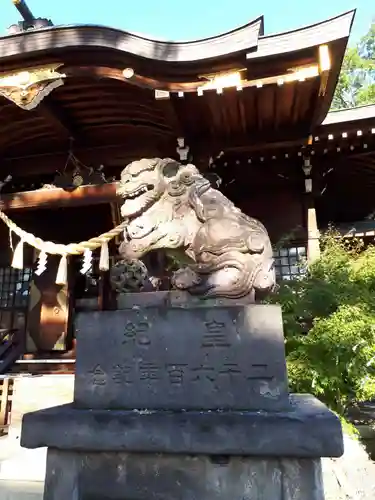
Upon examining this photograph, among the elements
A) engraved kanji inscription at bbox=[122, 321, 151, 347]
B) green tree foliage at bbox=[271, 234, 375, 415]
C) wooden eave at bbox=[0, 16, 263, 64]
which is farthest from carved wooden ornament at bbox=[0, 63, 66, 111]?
engraved kanji inscription at bbox=[122, 321, 151, 347]

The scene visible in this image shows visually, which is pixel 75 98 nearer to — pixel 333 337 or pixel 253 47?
pixel 253 47

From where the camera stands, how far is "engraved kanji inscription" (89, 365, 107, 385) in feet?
8.02

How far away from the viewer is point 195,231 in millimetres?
2742

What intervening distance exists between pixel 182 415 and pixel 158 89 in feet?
14.8

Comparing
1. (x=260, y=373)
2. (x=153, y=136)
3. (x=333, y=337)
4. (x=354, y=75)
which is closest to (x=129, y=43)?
(x=153, y=136)

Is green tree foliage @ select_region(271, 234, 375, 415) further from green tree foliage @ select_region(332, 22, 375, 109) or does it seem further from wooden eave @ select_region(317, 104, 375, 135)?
green tree foliage @ select_region(332, 22, 375, 109)

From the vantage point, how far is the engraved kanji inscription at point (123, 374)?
2.42m

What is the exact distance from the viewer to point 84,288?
31.0 feet

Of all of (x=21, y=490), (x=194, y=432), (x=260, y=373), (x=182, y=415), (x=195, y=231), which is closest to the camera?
(x=194, y=432)

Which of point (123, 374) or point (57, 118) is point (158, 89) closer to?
point (57, 118)

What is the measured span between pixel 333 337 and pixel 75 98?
16.5 feet

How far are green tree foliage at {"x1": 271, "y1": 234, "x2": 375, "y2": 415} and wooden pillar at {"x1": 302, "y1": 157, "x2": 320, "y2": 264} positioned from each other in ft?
4.19

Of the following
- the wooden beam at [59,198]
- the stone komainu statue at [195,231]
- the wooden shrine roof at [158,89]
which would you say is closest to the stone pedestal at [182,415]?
the stone komainu statue at [195,231]

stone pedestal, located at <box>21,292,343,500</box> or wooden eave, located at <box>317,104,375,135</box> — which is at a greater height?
wooden eave, located at <box>317,104,375,135</box>
